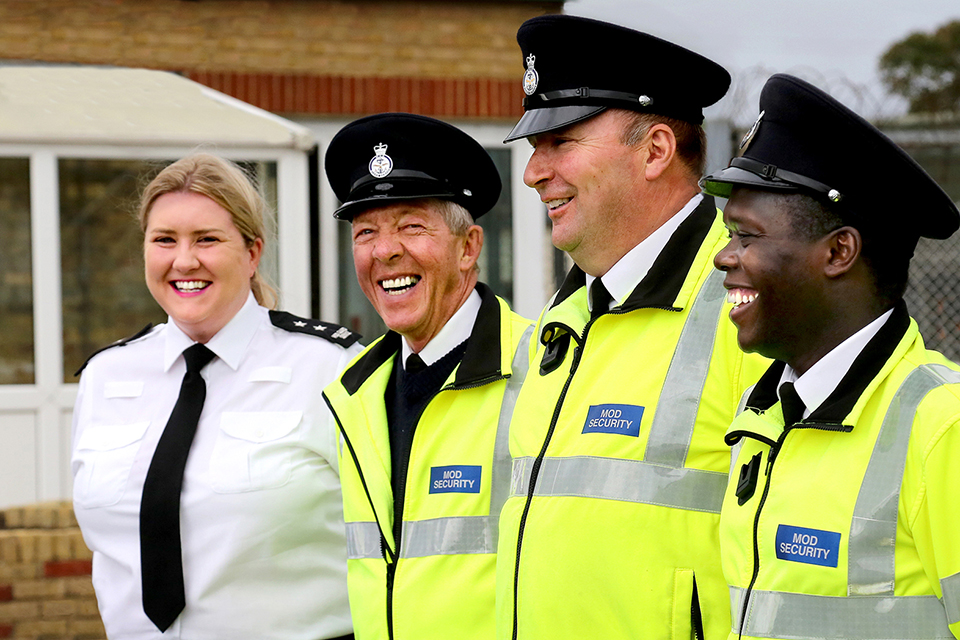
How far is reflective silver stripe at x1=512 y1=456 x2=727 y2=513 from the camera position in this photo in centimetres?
189

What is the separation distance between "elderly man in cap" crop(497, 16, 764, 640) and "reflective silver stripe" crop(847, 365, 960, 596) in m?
0.38

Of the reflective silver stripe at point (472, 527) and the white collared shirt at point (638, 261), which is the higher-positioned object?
the white collared shirt at point (638, 261)

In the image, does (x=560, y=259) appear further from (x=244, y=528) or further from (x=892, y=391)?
(x=892, y=391)

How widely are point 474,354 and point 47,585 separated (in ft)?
10.3

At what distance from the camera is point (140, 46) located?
665 cm

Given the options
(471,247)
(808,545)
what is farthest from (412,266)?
(808,545)

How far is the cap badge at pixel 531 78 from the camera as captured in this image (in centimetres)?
228

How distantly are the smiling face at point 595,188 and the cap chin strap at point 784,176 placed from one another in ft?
1.30

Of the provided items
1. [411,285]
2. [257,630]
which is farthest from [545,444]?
[257,630]

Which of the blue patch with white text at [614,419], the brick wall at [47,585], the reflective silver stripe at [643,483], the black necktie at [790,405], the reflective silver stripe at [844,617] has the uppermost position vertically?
the black necktie at [790,405]

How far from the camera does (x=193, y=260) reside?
2916 millimetres

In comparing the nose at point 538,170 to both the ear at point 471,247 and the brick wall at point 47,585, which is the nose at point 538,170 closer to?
the ear at point 471,247

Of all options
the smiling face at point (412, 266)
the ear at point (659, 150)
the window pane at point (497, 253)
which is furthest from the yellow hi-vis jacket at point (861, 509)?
the window pane at point (497, 253)

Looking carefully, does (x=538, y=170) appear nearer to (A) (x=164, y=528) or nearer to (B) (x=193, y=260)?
(B) (x=193, y=260)
